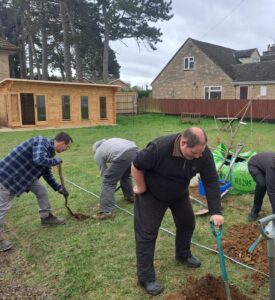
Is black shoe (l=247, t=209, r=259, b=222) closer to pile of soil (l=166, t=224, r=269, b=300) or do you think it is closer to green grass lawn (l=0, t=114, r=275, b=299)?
green grass lawn (l=0, t=114, r=275, b=299)

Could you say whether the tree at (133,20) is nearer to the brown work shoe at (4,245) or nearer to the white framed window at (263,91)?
the white framed window at (263,91)

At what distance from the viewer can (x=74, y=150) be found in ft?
33.3

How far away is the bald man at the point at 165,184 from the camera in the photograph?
8.19 feet

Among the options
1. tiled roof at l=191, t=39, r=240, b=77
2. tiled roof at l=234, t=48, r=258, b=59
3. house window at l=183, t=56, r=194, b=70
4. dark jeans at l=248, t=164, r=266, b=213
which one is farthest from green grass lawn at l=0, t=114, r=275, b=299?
tiled roof at l=234, t=48, r=258, b=59

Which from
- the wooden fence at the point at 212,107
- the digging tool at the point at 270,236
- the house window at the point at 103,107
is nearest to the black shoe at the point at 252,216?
the digging tool at the point at 270,236

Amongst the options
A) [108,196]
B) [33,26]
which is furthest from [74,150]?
[33,26]

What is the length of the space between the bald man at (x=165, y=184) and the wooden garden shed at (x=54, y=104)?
14208 mm

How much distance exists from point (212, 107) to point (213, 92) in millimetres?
4970

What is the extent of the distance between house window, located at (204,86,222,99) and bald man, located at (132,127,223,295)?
24.2 m

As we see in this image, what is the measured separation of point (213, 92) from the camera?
26.3m

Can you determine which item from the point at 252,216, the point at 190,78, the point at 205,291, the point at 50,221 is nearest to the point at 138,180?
the point at 205,291

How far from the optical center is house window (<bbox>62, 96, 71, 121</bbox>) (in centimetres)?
1748

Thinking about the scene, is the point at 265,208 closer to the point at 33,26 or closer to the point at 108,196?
the point at 108,196

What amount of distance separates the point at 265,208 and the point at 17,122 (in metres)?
14.2
